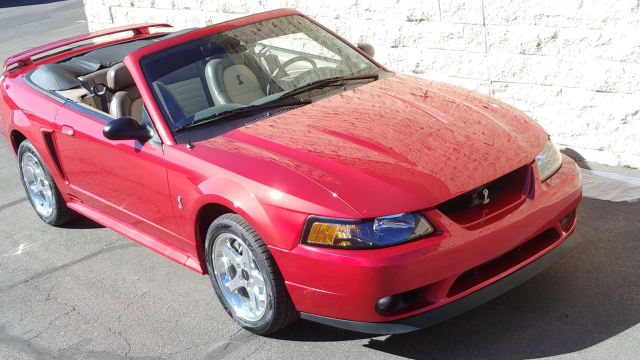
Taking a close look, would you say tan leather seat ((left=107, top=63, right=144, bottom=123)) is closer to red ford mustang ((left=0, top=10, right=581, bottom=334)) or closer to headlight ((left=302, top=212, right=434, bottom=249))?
red ford mustang ((left=0, top=10, right=581, bottom=334))

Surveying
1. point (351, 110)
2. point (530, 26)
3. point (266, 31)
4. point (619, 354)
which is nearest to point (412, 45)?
point (530, 26)

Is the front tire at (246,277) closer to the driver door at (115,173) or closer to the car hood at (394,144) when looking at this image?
the car hood at (394,144)

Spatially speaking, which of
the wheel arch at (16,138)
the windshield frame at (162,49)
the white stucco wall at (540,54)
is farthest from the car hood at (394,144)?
the wheel arch at (16,138)

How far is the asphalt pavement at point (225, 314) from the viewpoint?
3969mm

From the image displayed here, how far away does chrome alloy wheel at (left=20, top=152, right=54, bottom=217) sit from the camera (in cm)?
630

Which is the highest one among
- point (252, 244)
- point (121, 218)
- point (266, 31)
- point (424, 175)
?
point (266, 31)

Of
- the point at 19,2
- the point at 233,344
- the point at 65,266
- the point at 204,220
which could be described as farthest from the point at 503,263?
the point at 19,2

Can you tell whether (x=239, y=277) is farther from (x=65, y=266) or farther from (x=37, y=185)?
(x=37, y=185)

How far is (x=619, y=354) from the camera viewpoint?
12.2 feet

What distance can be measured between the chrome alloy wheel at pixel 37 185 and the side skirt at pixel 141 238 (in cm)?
43

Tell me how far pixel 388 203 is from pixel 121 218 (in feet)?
7.76

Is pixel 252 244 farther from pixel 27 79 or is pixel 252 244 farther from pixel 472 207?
pixel 27 79

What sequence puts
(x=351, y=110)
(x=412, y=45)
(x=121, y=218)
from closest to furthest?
1. (x=351, y=110)
2. (x=121, y=218)
3. (x=412, y=45)

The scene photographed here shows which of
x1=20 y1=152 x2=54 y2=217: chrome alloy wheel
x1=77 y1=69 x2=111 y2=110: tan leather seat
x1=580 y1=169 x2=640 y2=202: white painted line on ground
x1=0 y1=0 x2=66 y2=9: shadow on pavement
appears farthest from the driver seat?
x1=0 y1=0 x2=66 y2=9: shadow on pavement
